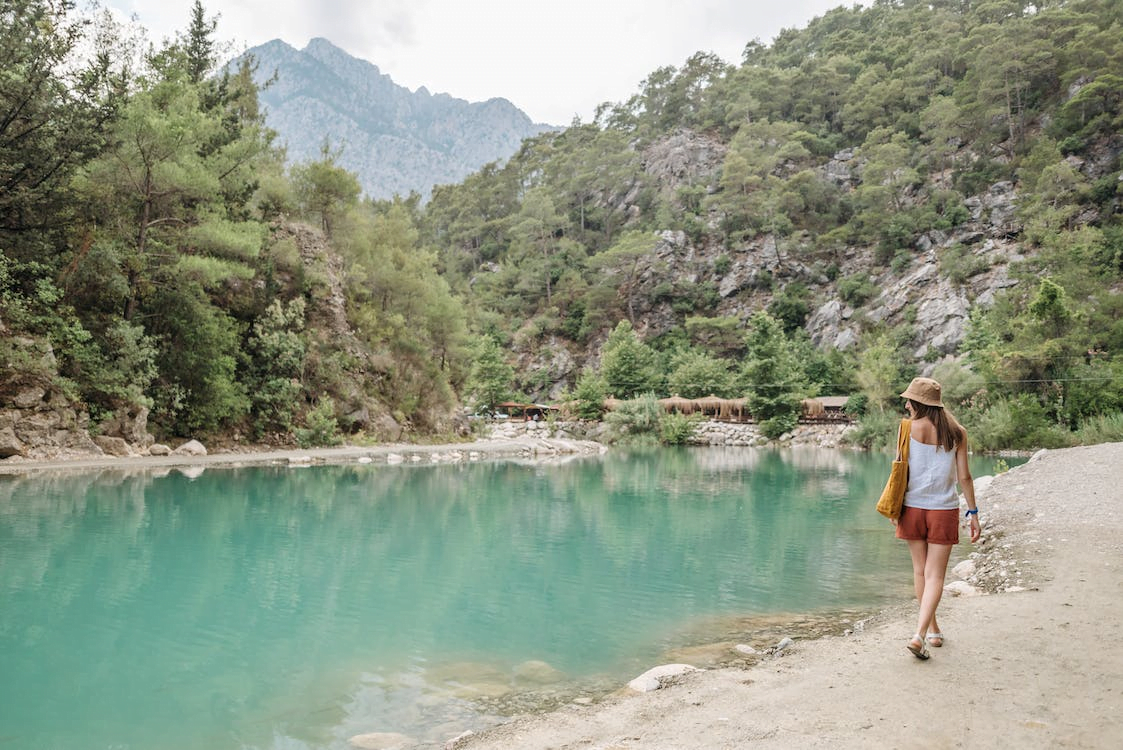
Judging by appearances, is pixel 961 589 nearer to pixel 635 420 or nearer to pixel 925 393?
pixel 925 393

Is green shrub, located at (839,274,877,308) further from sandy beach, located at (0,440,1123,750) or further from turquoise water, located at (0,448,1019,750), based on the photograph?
sandy beach, located at (0,440,1123,750)

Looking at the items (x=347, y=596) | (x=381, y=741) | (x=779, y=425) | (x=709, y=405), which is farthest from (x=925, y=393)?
(x=709, y=405)

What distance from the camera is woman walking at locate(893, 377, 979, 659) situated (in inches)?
140

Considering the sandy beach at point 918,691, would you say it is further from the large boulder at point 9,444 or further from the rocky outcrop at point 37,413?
the rocky outcrop at point 37,413

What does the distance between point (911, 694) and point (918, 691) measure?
2.4 inches

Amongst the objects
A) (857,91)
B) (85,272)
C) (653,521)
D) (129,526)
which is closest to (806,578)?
(653,521)

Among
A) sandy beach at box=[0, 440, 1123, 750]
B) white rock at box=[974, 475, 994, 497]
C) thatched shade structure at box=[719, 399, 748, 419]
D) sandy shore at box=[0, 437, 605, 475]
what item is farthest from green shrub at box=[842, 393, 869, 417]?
sandy beach at box=[0, 440, 1123, 750]

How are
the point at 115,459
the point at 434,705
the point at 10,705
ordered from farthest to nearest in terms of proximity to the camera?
the point at 115,459
the point at 434,705
the point at 10,705

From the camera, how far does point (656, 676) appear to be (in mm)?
3922

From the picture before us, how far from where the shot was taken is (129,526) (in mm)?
8898

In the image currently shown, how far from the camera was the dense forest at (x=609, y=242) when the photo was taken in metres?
16.7

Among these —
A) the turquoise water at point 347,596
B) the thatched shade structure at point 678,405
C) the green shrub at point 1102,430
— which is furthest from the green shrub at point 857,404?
the turquoise water at point 347,596

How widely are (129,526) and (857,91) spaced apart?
230 ft

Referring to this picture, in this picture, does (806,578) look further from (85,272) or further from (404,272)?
(404,272)
